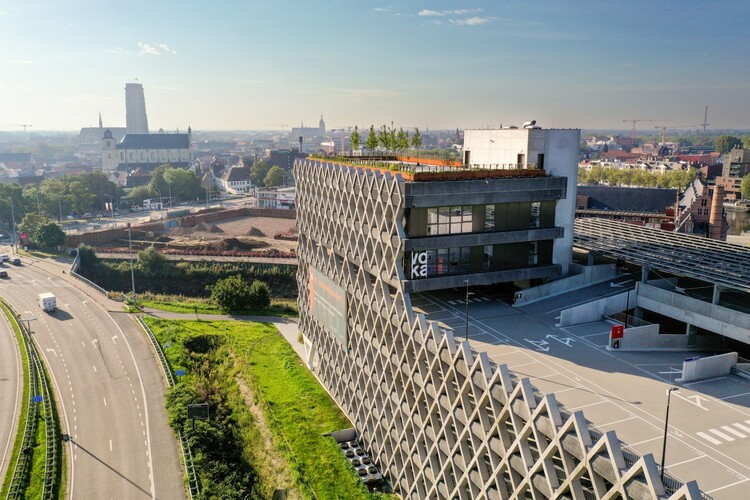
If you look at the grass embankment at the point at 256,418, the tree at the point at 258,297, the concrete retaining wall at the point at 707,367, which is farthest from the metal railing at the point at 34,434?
the concrete retaining wall at the point at 707,367

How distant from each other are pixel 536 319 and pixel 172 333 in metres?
54.7

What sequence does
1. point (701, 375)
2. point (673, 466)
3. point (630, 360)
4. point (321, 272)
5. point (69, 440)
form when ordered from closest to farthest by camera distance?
point (673, 466), point (701, 375), point (630, 360), point (69, 440), point (321, 272)

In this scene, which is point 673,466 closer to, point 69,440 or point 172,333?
point 69,440

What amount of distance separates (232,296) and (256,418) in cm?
3775

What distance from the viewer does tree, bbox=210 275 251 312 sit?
91.1 meters

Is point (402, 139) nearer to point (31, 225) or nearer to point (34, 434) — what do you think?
point (34, 434)

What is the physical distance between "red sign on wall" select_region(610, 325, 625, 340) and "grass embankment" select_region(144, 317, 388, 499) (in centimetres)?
2161

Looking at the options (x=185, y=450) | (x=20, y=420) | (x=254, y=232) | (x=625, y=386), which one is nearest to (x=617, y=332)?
(x=625, y=386)

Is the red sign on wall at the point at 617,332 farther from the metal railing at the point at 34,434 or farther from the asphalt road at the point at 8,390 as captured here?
the asphalt road at the point at 8,390

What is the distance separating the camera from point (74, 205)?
176 metres

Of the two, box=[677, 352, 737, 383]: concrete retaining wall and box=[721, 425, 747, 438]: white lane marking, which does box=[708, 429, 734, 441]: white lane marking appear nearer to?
box=[721, 425, 747, 438]: white lane marking

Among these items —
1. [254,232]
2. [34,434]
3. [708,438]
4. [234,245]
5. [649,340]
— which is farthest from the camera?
[254,232]

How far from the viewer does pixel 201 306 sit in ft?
310

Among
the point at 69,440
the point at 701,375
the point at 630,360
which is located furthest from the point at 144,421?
the point at 701,375
